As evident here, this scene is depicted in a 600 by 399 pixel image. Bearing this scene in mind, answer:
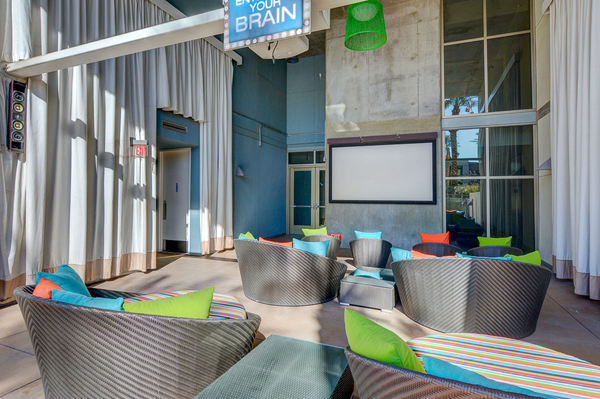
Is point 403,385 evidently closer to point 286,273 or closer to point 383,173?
point 286,273

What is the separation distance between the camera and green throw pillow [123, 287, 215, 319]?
1.35 m

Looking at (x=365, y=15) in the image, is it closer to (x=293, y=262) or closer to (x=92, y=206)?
(x=293, y=262)

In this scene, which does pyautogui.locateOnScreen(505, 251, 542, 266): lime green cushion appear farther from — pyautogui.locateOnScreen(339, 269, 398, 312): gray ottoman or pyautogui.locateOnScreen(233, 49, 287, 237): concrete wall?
pyautogui.locateOnScreen(233, 49, 287, 237): concrete wall

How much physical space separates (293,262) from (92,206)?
3086mm

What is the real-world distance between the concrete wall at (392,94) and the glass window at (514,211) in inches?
42.7

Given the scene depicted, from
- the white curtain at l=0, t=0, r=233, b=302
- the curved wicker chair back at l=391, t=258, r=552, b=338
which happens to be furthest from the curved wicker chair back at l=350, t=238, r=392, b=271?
the white curtain at l=0, t=0, r=233, b=302

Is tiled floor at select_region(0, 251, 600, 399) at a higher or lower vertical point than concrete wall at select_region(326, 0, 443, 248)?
lower

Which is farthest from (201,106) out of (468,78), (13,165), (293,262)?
(468,78)

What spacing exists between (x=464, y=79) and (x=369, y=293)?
19.6 feet

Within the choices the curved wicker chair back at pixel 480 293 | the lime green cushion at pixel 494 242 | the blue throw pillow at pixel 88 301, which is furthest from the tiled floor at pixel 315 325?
the blue throw pillow at pixel 88 301

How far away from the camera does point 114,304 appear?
138cm

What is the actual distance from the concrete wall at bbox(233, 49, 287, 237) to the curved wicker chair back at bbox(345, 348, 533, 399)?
6.66m

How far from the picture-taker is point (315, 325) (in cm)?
270

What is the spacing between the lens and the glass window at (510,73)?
243 inches
